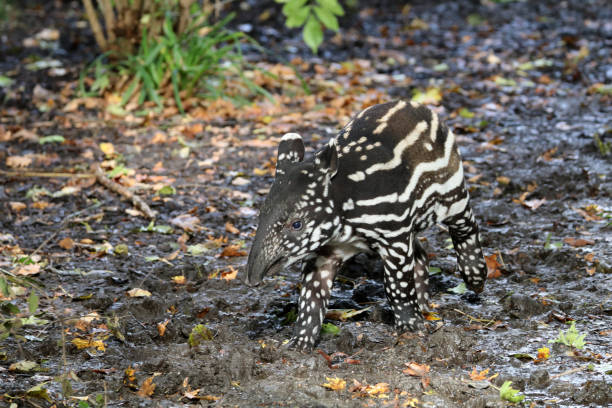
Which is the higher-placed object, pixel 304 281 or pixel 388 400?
pixel 304 281

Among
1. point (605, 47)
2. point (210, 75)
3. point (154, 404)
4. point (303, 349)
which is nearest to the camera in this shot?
point (154, 404)

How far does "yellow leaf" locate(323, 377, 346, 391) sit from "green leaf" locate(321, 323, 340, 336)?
26.0 inches

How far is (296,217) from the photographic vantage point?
4434mm

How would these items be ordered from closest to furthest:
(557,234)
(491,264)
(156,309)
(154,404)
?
(154,404) < (156,309) < (491,264) < (557,234)

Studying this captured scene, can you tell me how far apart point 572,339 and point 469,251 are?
1.09 metres

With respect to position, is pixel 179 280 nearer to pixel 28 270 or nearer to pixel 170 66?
pixel 28 270

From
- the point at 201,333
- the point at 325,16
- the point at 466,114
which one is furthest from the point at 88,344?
the point at 466,114

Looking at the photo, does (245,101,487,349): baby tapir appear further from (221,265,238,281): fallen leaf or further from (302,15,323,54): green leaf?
(302,15,323,54): green leaf

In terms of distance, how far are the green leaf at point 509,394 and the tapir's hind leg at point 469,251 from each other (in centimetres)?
141

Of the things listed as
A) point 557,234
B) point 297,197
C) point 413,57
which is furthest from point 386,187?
point 413,57

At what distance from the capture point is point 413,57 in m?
11.9

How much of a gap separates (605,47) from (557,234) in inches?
250

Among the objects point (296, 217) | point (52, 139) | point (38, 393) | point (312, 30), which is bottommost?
point (38, 393)

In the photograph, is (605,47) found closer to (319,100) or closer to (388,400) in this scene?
(319,100)
